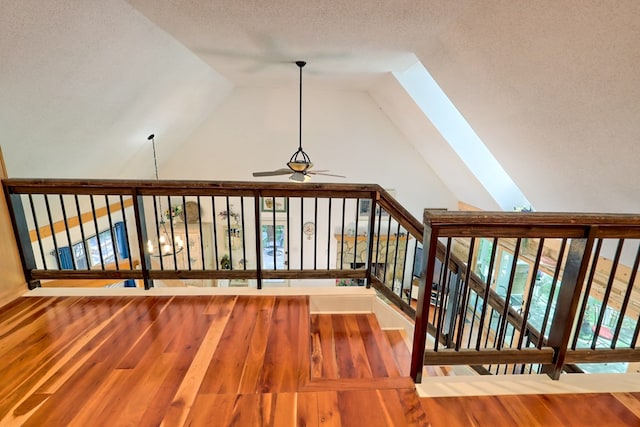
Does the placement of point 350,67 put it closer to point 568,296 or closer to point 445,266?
point 445,266

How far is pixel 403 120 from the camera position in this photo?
6523 mm

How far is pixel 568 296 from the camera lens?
142 centimetres

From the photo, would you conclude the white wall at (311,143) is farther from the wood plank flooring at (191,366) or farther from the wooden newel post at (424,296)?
the wooden newel post at (424,296)

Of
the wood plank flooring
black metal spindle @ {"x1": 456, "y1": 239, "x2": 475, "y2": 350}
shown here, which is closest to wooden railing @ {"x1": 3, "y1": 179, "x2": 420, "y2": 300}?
the wood plank flooring

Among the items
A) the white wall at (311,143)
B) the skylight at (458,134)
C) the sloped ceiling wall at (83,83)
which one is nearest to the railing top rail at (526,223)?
the sloped ceiling wall at (83,83)

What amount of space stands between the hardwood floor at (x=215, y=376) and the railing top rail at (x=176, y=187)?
2.63 ft

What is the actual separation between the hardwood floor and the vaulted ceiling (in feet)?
6.50

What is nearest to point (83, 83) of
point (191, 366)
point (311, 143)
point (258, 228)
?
point (258, 228)

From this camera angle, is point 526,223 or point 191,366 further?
point 191,366

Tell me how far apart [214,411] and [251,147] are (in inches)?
271

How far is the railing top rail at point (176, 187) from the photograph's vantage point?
207cm

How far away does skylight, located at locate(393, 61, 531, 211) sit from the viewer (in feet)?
16.0

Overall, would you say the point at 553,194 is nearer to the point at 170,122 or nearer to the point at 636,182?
the point at 636,182

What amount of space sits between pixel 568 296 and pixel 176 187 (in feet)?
7.79
